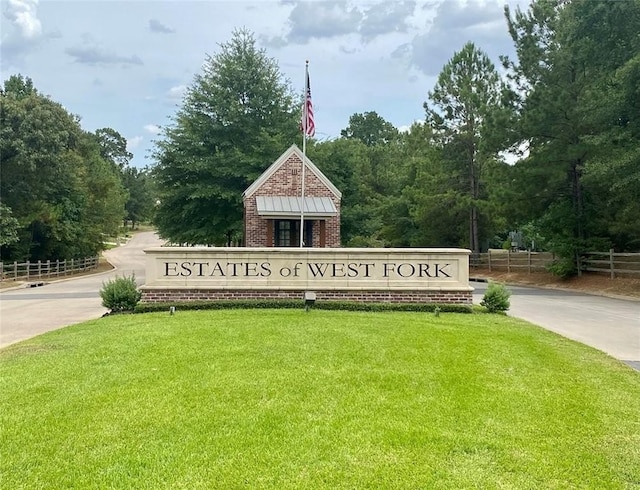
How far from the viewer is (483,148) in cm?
2631

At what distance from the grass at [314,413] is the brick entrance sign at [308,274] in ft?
14.5

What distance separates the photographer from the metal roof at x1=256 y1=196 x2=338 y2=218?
67.5ft

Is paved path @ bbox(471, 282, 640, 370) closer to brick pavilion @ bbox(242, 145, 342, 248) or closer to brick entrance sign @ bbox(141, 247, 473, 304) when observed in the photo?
brick entrance sign @ bbox(141, 247, 473, 304)

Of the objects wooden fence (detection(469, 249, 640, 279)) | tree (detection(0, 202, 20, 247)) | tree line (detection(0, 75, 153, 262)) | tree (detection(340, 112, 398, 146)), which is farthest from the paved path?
tree (detection(340, 112, 398, 146))

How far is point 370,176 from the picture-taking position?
49.0 m

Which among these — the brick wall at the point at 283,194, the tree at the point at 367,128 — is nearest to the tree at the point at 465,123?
the brick wall at the point at 283,194

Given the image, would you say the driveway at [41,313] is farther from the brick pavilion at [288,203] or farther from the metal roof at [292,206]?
the metal roof at [292,206]

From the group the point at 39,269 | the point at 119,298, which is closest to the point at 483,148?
the point at 119,298

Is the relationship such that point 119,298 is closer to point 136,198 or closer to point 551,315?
point 551,315

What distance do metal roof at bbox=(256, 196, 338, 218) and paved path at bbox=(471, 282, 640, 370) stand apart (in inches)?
249

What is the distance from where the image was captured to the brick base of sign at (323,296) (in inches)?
522

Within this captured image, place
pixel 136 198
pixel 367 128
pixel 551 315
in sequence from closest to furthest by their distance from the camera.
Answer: pixel 551 315, pixel 367 128, pixel 136 198

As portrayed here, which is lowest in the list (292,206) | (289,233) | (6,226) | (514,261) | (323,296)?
(323,296)

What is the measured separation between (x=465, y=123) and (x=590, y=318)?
2310 cm
